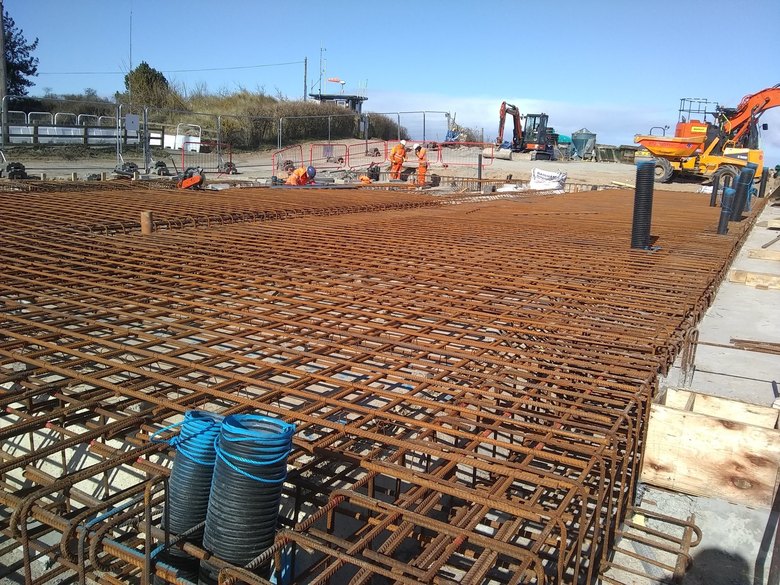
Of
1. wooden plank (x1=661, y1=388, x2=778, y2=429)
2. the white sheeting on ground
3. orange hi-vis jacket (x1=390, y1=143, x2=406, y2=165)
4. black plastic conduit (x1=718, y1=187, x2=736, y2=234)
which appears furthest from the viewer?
the white sheeting on ground

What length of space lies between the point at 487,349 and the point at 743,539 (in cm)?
160

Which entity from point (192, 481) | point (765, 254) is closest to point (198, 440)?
point (192, 481)

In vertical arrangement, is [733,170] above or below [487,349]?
above

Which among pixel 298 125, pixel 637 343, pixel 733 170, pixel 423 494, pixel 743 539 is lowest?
pixel 743 539

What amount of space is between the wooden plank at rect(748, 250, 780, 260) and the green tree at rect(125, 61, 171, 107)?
32844 millimetres

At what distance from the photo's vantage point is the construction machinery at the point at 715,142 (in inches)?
807

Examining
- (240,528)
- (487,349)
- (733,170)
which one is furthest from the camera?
(733,170)

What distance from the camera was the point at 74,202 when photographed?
9664 mm

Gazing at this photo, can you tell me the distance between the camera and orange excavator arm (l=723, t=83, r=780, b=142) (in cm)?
2042

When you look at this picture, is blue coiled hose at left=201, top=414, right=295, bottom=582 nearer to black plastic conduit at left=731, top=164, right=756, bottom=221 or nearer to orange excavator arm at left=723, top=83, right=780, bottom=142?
black plastic conduit at left=731, top=164, right=756, bottom=221

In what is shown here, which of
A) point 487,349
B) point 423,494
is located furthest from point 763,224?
point 423,494

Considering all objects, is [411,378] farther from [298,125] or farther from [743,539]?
[298,125]

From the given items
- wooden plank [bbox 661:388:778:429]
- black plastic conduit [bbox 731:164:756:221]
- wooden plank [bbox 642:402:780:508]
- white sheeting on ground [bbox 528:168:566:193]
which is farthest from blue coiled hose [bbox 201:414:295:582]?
white sheeting on ground [bbox 528:168:566:193]

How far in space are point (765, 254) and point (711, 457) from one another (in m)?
8.59
